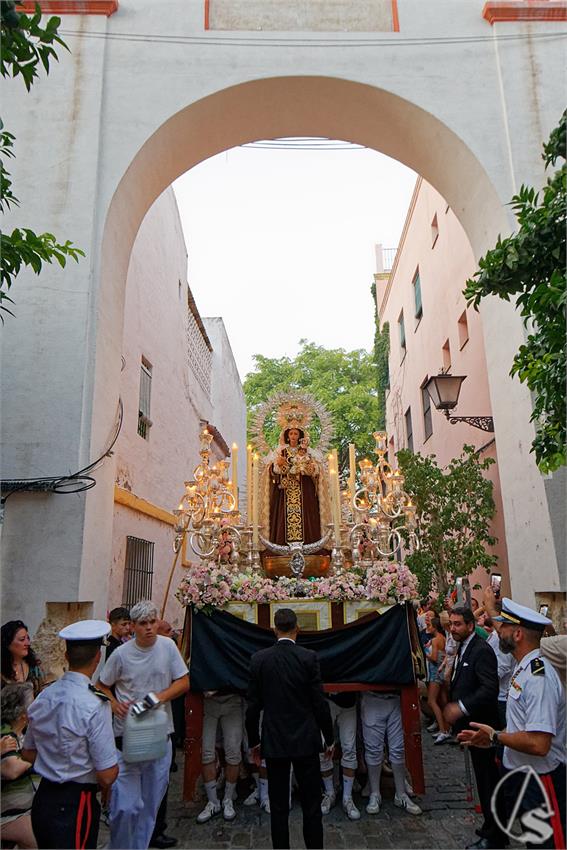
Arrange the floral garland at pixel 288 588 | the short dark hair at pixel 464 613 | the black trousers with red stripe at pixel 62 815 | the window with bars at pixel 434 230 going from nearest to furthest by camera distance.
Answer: the black trousers with red stripe at pixel 62 815, the short dark hair at pixel 464 613, the floral garland at pixel 288 588, the window with bars at pixel 434 230

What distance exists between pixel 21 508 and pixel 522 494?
6.08m

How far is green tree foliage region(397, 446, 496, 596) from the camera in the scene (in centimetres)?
1012

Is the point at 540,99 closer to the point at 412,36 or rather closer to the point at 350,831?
the point at 412,36

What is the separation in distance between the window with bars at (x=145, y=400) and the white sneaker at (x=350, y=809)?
26.2ft

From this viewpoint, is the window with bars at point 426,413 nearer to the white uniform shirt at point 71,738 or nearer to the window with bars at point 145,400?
the window with bars at point 145,400

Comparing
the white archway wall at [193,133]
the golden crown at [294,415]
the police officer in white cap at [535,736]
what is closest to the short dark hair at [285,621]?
the police officer in white cap at [535,736]

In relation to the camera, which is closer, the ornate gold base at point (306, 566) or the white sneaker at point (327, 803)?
the white sneaker at point (327, 803)

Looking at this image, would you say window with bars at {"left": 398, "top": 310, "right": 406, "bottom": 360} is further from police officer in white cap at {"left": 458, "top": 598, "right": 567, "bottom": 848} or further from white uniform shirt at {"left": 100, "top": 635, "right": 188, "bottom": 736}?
police officer in white cap at {"left": 458, "top": 598, "right": 567, "bottom": 848}

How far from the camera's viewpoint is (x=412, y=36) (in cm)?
905

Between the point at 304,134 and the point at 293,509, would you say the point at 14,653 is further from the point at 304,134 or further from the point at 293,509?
the point at 304,134

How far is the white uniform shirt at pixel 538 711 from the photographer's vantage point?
353 cm

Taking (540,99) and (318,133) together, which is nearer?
(540,99)

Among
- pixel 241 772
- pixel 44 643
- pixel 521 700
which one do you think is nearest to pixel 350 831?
pixel 241 772

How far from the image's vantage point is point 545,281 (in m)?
4.98
